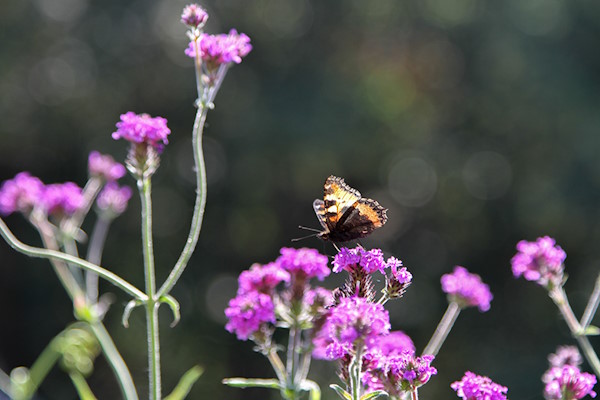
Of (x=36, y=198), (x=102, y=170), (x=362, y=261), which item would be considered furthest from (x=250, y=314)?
(x=102, y=170)

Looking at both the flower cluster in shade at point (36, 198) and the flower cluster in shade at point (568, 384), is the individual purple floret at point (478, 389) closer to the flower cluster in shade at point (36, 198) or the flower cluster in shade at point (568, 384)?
the flower cluster in shade at point (568, 384)

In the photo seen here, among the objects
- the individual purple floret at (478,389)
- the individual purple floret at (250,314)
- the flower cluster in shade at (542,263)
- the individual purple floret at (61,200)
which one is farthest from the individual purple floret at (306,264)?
the individual purple floret at (61,200)

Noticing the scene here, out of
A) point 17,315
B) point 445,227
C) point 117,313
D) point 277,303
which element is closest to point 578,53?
point 445,227

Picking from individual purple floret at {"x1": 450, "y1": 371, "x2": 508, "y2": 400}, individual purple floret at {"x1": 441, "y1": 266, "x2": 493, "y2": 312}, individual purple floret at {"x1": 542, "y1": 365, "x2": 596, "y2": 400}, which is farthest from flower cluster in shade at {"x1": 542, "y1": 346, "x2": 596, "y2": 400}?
individual purple floret at {"x1": 441, "y1": 266, "x2": 493, "y2": 312}

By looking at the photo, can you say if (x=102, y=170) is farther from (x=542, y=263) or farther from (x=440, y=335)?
(x=542, y=263)

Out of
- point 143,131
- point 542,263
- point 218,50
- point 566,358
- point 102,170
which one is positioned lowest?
point 566,358
